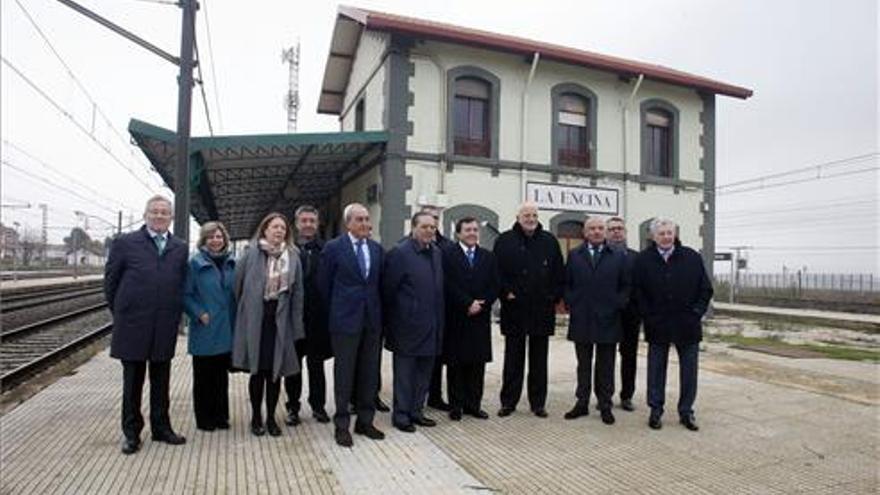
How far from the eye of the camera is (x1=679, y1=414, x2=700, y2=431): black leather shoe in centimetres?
568

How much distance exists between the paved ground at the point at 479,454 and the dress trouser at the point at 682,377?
0.70 ft

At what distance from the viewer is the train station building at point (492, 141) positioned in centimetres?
1398

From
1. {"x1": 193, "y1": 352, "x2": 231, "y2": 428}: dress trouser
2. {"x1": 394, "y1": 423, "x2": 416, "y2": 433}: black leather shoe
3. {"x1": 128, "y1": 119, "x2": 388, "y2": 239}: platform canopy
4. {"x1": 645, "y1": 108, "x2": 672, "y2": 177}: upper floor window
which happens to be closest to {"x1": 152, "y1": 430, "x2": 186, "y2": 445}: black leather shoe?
{"x1": 193, "y1": 352, "x2": 231, "y2": 428}: dress trouser

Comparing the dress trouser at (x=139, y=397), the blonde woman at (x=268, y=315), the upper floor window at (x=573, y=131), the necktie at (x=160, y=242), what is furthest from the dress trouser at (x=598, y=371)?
the upper floor window at (x=573, y=131)

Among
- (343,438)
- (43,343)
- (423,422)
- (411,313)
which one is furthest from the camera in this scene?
(43,343)

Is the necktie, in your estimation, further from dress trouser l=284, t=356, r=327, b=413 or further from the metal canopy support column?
the metal canopy support column

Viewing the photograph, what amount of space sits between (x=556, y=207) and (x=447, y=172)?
2.79 meters

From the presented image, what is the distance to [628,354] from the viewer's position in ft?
21.9

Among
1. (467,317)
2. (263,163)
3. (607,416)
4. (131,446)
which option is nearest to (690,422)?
(607,416)

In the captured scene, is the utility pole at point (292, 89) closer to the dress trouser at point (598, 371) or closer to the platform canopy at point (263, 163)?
the platform canopy at point (263, 163)

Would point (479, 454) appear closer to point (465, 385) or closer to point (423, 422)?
point (423, 422)

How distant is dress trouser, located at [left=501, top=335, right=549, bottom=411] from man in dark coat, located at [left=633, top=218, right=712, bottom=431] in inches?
36.8

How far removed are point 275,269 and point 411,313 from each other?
3.71ft

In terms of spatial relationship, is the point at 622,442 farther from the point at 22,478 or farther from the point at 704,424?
the point at 22,478
